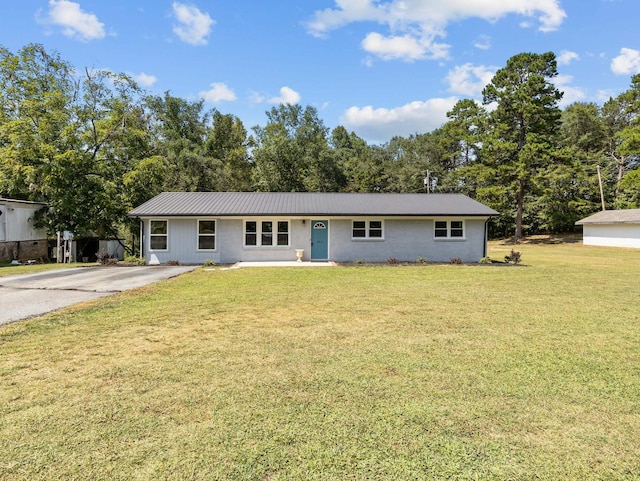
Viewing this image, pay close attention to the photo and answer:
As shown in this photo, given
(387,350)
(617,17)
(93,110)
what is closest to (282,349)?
(387,350)

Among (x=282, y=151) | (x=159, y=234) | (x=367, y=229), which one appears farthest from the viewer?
(x=282, y=151)

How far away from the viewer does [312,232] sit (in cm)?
1825

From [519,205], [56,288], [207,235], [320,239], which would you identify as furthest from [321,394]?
[519,205]

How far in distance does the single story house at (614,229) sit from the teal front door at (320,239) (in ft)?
85.4

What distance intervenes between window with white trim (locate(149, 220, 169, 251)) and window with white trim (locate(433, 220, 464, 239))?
1297cm

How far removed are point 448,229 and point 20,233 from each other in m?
21.6

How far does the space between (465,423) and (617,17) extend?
17184mm

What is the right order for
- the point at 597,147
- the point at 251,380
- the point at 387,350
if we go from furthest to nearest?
the point at 597,147, the point at 387,350, the point at 251,380

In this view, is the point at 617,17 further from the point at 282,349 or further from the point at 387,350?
the point at 282,349

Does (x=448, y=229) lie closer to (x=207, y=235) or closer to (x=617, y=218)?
(x=207, y=235)

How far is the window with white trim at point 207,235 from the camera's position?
17.8 m

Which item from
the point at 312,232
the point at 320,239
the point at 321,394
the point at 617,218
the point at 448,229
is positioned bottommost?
the point at 321,394

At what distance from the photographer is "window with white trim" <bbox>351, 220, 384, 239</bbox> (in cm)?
1828

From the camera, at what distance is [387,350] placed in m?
5.27
